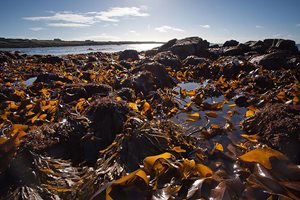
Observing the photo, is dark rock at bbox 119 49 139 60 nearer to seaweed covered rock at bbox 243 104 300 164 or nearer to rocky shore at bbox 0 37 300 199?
rocky shore at bbox 0 37 300 199

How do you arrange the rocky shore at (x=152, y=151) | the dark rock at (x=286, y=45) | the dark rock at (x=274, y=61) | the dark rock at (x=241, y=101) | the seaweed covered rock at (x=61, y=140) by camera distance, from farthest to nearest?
the dark rock at (x=286, y=45) < the dark rock at (x=274, y=61) < the dark rock at (x=241, y=101) < the seaweed covered rock at (x=61, y=140) < the rocky shore at (x=152, y=151)

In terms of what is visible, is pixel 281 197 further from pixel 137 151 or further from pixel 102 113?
pixel 102 113

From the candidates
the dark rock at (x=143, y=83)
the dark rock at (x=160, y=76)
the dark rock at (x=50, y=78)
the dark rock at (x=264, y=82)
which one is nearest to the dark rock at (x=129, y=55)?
the dark rock at (x=160, y=76)

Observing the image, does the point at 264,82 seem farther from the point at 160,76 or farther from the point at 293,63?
the point at 293,63

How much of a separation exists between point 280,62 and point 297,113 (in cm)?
465

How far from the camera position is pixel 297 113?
1969mm

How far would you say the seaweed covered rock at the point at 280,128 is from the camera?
1581mm

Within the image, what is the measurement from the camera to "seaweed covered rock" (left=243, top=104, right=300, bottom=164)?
1581mm

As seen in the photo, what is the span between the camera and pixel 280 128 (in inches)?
69.3

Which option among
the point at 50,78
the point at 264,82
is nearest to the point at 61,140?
the point at 50,78

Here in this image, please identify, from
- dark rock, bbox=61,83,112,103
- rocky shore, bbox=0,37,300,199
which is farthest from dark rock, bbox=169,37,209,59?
rocky shore, bbox=0,37,300,199

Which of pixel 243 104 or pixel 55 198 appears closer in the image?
pixel 55 198

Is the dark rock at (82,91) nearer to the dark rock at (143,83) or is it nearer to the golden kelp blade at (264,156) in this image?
the dark rock at (143,83)

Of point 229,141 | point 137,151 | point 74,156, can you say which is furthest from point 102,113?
point 229,141
